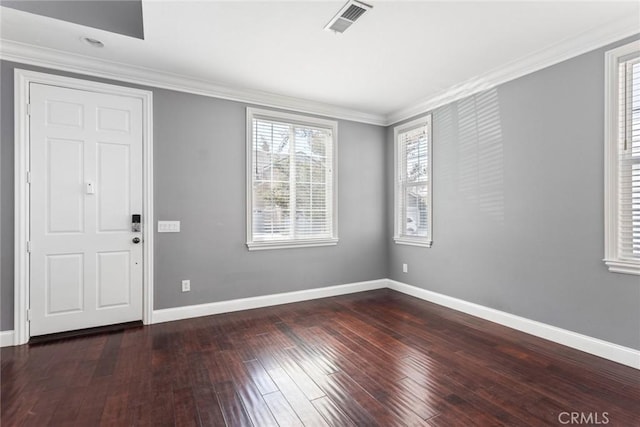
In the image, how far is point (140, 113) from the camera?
331 centimetres

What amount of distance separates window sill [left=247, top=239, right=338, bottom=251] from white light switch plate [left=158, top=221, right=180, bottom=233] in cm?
84

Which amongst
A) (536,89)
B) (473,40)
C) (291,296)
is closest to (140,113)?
(291,296)

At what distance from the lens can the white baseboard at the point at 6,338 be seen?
2738 millimetres

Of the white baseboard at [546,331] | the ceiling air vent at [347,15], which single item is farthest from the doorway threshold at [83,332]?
the white baseboard at [546,331]

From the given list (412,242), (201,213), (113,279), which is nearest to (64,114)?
(201,213)

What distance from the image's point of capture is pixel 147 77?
10.8 feet

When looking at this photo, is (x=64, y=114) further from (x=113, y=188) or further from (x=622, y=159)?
(x=622, y=159)

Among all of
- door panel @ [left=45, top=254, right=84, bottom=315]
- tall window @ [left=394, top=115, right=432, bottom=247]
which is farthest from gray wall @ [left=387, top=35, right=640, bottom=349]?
door panel @ [left=45, top=254, right=84, bottom=315]

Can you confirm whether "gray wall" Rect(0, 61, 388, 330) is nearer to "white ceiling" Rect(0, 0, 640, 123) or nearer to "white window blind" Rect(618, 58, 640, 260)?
"white ceiling" Rect(0, 0, 640, 123)

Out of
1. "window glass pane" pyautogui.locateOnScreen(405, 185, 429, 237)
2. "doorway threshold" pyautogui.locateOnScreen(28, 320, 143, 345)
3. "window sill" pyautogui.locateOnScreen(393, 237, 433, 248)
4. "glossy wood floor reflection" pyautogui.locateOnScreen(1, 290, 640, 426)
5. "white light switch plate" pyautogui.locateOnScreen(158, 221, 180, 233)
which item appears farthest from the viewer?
"window glass pane" pyautogui.locateOnScreen(405, 185, 429, 237)

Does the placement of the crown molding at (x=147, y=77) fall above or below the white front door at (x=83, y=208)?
above

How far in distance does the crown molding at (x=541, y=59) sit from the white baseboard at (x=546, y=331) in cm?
247

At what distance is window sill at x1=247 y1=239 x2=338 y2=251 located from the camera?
3.88 m

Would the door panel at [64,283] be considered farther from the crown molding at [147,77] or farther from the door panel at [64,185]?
the crown molding at [147,77]
